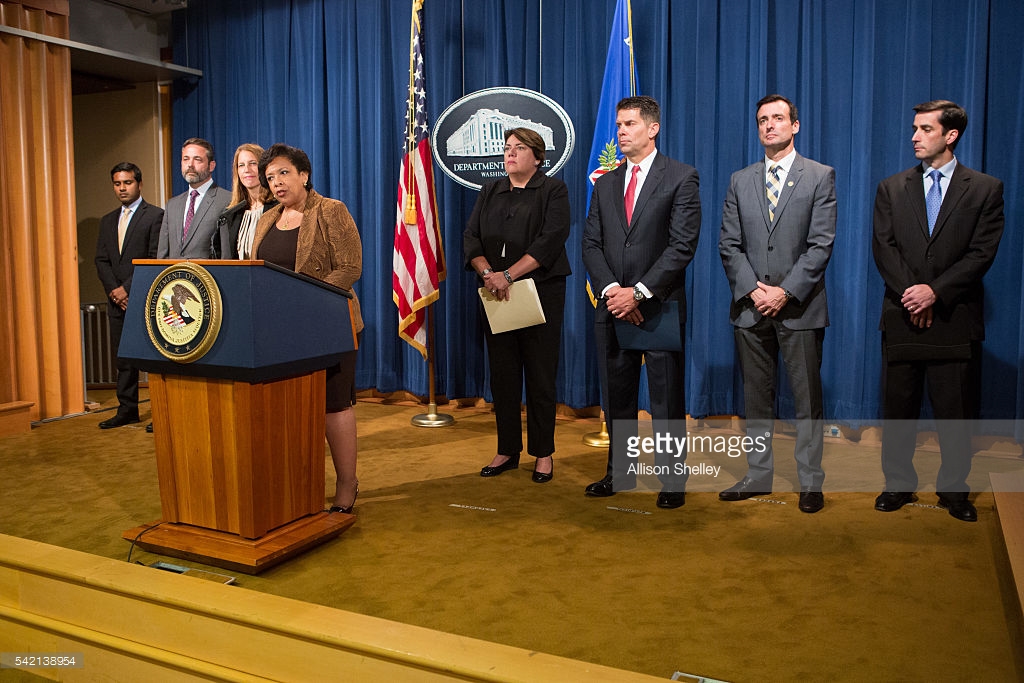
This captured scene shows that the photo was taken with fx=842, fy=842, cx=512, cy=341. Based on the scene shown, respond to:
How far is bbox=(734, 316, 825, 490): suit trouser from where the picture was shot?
331cm

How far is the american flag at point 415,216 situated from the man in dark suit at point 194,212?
1.05 meters

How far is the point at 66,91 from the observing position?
17.6ft

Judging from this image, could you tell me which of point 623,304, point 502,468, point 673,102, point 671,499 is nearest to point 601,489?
point 671,499

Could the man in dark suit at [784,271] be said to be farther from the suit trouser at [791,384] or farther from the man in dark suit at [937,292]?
the man in dark suit at [937,292]

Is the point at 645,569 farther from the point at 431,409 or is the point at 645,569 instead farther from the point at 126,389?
the point at 126,389

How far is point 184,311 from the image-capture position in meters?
2.55

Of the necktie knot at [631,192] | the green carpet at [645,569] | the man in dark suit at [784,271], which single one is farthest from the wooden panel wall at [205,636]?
the necktie knot at [631,192]

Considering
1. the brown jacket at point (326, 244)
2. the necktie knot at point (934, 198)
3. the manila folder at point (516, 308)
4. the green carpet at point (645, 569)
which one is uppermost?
the necktie knot at point (934, 198)

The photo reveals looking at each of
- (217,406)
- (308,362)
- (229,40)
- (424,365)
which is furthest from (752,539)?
(229,40)

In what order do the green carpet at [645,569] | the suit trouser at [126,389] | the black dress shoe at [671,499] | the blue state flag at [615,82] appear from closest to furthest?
the green carpet at [645,569] → the black dress shoe at [671,499] → the blue state flag at [615,82] → the suit trouser at [126,389]

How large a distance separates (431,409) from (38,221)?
2709mm

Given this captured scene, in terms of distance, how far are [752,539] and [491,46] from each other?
368 centimetres

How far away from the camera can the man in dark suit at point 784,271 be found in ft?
10.7

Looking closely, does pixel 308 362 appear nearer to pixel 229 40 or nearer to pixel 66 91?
pixel 66 91
